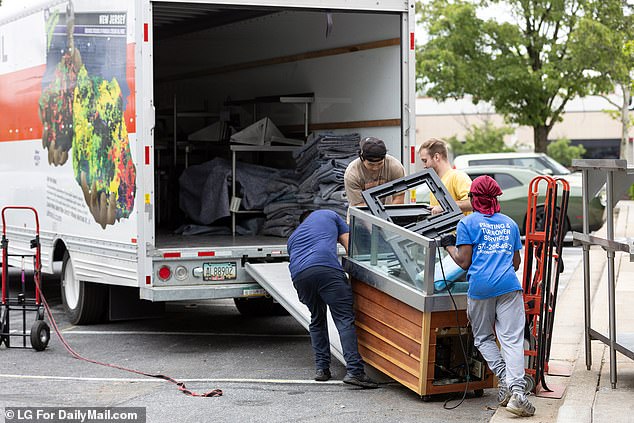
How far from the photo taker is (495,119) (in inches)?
2112

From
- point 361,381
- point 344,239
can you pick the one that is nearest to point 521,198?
point 344,239

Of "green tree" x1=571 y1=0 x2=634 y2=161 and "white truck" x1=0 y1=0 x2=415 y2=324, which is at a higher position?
"green tree" x1=571 y1=0 x2=634 y2=161

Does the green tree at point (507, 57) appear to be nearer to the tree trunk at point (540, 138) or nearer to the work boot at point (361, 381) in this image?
the tree trunk at point (540, 138)

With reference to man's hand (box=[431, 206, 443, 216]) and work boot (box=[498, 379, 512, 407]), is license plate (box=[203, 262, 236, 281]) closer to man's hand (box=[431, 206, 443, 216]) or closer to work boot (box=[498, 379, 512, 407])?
man's hand (box=[431, 206, 443, 216])

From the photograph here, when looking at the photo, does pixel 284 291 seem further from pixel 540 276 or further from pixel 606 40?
pixel 606 40

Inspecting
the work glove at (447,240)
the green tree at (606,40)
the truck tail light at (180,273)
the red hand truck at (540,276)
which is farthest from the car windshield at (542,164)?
the work glove at (447,240)

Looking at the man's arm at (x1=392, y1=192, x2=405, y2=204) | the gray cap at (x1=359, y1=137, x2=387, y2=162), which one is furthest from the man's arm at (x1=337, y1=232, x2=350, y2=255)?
the man's arm at (x1=392, y1=192, x2=405, y2=204)

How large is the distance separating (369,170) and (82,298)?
135 inches

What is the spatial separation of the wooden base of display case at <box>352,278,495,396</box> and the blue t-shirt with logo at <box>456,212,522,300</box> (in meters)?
0.43

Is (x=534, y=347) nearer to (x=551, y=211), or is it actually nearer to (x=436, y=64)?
(x=551, y=211)

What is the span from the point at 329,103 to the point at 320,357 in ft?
11.6

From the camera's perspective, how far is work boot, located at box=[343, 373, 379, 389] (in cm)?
761

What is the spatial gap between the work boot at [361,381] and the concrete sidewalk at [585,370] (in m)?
1.12

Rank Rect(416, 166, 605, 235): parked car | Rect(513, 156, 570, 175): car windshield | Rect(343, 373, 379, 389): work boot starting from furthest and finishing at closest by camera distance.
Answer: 1. Rect(513, 156, 570, 175): car windshield
2. Rect(416, 166, 605, 235): parked car
3. Rect(343, 373, 379, 389): work boot
